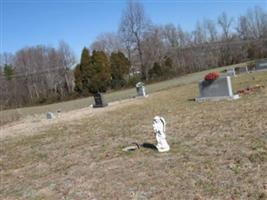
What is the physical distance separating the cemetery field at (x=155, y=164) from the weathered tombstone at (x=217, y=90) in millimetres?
2968

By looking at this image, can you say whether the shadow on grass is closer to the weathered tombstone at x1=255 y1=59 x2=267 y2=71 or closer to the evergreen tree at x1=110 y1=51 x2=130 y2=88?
the weathered tombstone at x1=255 y1=59 x2=267 y2=71

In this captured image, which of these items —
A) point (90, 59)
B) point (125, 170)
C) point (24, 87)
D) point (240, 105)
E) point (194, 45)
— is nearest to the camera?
point (125, 170)

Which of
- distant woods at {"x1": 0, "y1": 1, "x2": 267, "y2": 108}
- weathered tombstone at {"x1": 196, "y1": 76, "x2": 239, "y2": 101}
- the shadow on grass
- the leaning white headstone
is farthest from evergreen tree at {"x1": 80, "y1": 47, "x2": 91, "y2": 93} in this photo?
the leaning white headstone

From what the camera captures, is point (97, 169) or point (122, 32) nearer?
point (97, 169)

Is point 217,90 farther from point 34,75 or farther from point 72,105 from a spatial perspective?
point 34,75

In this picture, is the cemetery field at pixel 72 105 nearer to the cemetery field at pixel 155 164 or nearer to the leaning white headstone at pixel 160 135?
the cemetery field at pixel 155 164

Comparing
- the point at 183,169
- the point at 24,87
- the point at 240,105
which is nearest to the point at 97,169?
the point at 183,169

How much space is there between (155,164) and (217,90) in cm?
826

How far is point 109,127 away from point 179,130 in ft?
10.9

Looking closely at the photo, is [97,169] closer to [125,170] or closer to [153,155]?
[125,170]

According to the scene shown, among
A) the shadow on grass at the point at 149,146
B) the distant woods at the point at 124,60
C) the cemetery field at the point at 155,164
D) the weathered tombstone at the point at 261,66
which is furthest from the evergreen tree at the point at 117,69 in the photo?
the shadow on grass at the point at 149,146

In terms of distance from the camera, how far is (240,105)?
1057 centimetres

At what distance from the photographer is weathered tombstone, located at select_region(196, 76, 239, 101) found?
12755mm

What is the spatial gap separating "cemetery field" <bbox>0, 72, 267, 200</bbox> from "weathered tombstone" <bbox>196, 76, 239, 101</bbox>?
2968 mm
